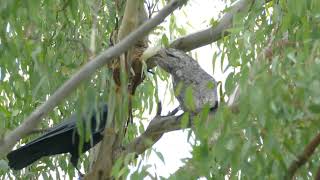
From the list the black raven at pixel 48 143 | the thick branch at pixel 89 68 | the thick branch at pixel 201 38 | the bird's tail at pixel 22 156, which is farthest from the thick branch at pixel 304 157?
the bird's tail at pixel 22 156

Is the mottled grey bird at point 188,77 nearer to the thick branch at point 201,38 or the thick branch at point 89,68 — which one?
the thick branch at point 201,38

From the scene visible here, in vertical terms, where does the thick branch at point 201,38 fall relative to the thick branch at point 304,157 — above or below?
above

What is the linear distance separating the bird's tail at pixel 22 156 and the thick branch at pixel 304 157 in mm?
1470

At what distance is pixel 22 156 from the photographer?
3064mm

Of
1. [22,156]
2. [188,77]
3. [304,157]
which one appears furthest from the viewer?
[22,156]

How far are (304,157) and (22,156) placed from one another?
1579mm

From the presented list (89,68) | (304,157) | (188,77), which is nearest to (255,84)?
(304,157)

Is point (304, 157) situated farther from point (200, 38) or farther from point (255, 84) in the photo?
point (200, 38)

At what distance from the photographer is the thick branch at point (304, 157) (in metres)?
1.75

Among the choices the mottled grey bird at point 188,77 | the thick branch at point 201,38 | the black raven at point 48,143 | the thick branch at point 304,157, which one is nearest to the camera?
the thick branch at point 304,157

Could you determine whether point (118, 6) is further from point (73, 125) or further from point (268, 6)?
point (268, 6)

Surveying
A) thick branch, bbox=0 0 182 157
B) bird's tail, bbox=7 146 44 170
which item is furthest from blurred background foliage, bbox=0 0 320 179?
bird's tail, bbox=7 146 44 170

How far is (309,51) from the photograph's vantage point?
1901mm

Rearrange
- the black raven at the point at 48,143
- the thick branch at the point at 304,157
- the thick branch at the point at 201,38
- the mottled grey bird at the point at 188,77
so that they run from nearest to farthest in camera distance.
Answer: the thick branch at the point at 304,157
the mottled grey bird at the point at 188,77
the thick branch at the point at 201,38
the black raven at the point at 48,143
